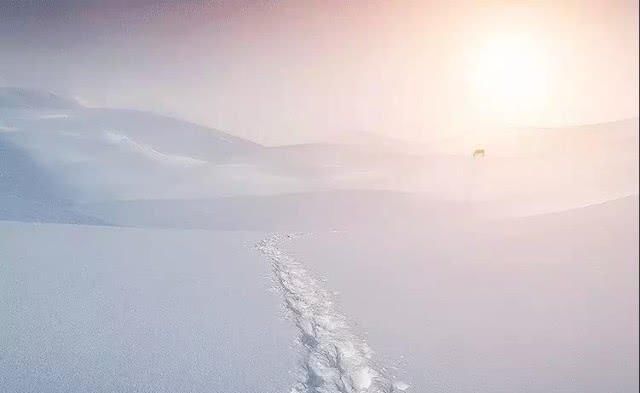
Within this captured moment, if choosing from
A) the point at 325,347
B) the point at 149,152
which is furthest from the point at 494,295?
the point at 149,152

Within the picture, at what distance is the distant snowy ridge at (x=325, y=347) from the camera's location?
1284mm

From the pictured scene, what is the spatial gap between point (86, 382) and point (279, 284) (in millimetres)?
868

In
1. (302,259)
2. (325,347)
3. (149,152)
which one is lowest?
(325,347)

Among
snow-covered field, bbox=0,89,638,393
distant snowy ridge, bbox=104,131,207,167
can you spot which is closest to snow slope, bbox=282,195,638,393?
snow-covered field, bbox=0,89,638,393

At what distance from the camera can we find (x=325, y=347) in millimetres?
1487

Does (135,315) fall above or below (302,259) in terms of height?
below

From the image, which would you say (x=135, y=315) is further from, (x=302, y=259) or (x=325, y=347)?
(x=302, y=259)

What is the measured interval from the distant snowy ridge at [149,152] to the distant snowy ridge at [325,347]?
1090 mm

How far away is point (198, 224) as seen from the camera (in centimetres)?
267

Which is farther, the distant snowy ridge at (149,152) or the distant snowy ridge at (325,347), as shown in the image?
the distant snowy ridge at (149,152)

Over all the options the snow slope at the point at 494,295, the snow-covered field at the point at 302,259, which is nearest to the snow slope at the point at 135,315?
the snow-covered field at the point at 302,259

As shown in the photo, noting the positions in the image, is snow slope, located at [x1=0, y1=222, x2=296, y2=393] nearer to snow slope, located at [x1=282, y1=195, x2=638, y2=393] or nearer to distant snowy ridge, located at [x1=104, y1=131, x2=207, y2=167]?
snow slope, located at [x1=282, y1=195, x2=638, y2=393]

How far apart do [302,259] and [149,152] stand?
3.98 ft

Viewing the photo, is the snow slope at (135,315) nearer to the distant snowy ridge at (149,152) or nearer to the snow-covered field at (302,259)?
the snow-covered field at (302,259)
